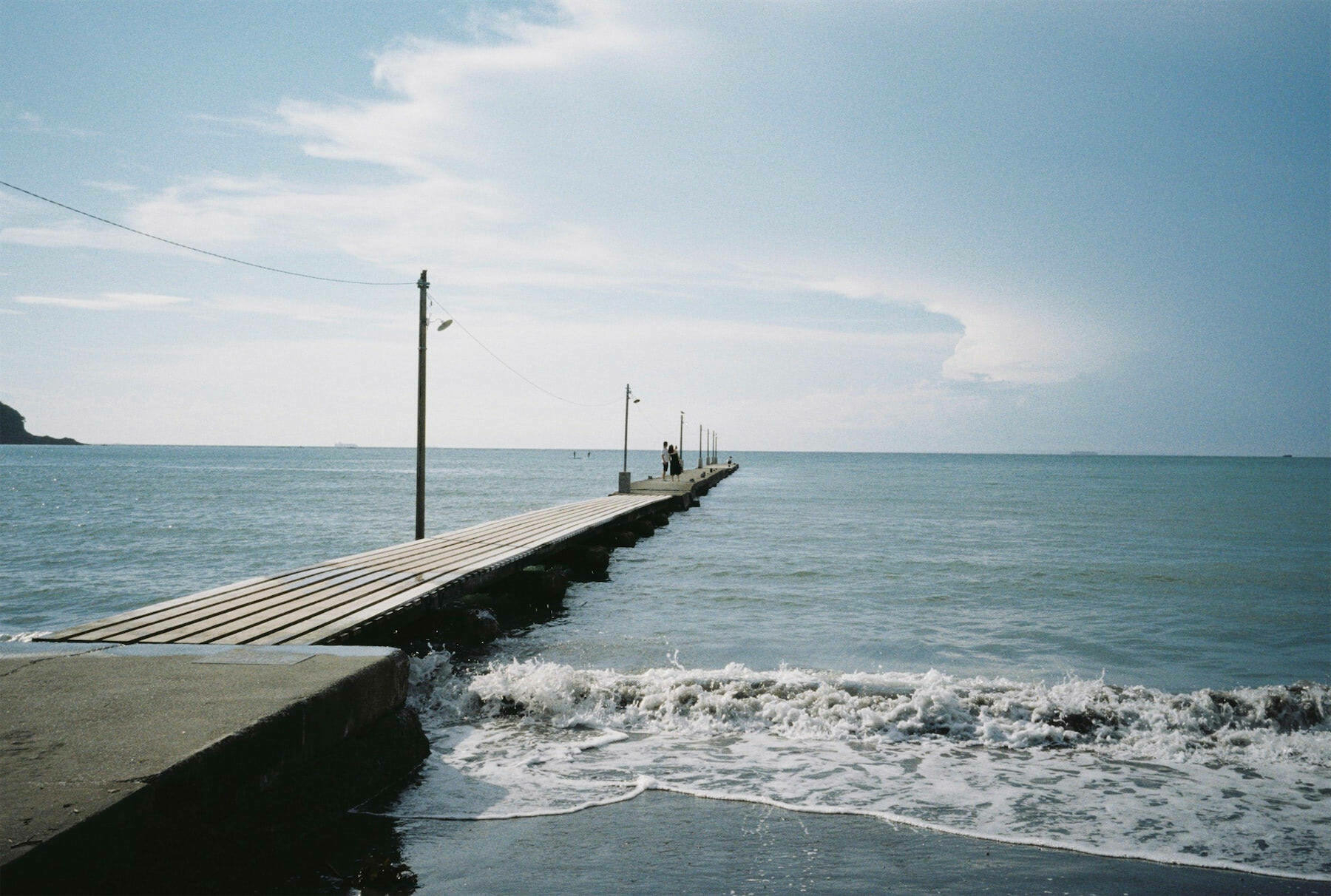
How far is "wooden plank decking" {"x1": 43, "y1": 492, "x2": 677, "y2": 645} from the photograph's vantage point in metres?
7.00

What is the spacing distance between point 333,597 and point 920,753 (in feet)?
19.7

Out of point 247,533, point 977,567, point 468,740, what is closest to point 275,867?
point 468,740

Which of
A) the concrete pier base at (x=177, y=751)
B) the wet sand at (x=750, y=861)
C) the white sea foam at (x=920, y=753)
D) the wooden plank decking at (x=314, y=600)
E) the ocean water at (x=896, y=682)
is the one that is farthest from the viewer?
the wooden plank decking at (x=314, y=600)

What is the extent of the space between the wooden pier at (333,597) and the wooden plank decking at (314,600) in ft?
0.04

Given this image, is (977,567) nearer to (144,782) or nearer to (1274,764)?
(1274,764)

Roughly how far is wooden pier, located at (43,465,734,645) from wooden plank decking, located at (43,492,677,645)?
0.01 m

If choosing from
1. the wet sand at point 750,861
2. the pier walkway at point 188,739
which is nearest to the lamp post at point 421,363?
the pier walkway at point 188,739

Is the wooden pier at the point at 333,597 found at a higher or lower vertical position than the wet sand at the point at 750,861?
higher

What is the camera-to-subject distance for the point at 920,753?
6562 millimetres

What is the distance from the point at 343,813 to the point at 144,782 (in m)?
1.60

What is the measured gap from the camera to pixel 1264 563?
74.9ft

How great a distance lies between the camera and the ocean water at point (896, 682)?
5.48 metres

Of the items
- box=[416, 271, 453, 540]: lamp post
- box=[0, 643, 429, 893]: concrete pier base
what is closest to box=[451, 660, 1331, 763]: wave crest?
box=[0, 643, 429, 893]: concrete pier base

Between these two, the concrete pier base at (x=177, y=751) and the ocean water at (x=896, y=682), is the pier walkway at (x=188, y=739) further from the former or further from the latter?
the ocean water at (x=896, y=682)
